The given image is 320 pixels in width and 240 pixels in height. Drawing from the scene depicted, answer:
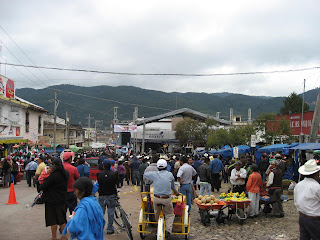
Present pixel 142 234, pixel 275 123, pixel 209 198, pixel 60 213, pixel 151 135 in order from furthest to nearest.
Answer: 1. pixel 151 135
2. pixel 275 123
3. pixel 209 198
4. pixel 142 234
5. pixel 60 213

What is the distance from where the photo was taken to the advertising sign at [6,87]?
91.1 feet

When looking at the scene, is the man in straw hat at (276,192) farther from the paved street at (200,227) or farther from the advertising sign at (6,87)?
the advertising sign at (6,87)

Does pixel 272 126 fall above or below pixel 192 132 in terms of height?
above

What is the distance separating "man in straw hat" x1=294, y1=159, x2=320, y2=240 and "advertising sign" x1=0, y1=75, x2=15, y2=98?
2730 cm

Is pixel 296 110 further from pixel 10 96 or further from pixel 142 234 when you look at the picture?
pixel 142 234

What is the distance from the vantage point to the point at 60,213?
6773 mm

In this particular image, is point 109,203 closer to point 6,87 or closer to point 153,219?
point 153,219

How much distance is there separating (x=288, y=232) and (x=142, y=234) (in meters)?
3.68

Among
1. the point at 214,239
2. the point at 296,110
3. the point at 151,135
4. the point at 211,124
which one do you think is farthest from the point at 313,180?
the point at 296,110

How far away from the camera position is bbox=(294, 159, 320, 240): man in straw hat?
5.10 m

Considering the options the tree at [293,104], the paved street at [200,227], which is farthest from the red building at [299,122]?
the tree at [293,104]

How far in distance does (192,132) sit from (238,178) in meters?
Result: 38.3

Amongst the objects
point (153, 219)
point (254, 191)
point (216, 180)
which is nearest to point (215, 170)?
point (216, 180)

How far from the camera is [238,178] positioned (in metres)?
10.5
